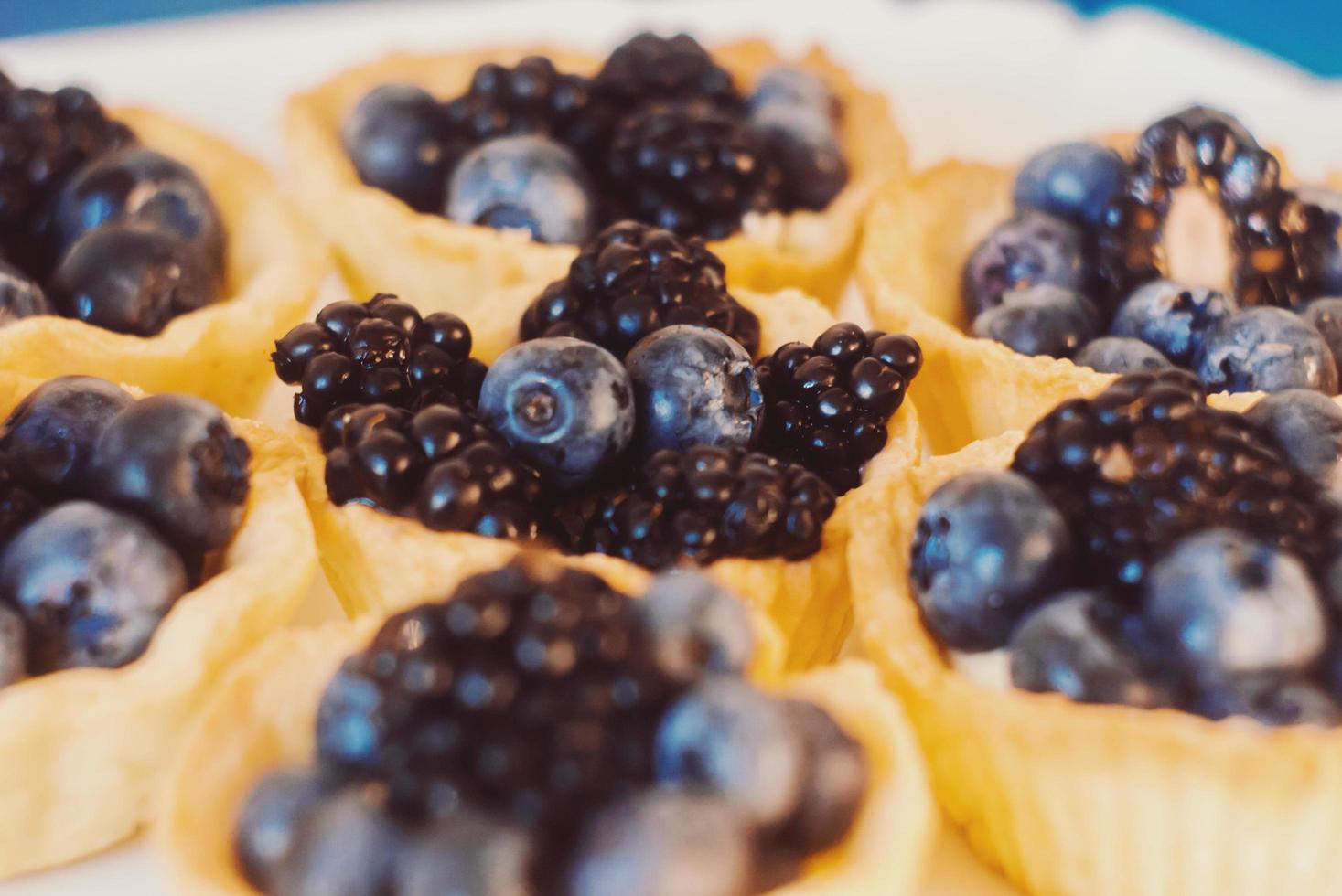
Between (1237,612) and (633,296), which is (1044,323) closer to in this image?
(633,296)

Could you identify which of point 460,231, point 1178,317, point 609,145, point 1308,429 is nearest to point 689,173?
point 609,145

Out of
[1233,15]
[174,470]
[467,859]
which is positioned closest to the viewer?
[467,859]

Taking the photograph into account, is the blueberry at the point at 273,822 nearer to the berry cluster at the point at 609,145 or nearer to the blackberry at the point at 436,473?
the blackberry at the point at 436,473

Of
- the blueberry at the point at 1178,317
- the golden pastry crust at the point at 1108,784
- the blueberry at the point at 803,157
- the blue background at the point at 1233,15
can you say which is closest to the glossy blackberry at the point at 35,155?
the blueberry at the point at 803,157

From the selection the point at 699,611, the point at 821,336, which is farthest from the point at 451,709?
the point at 821,336

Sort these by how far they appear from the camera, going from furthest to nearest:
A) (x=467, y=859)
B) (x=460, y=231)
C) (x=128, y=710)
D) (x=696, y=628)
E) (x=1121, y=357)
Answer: (x=460, y=231) → (x=1121, y=357) → (x=128, y=710) → (x=696, y=628) → (x=467, y=859)

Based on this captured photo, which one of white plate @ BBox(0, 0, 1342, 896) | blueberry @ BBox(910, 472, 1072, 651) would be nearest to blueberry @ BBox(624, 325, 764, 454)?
blueberry @ BBox(910, 472, 1072, 651)
